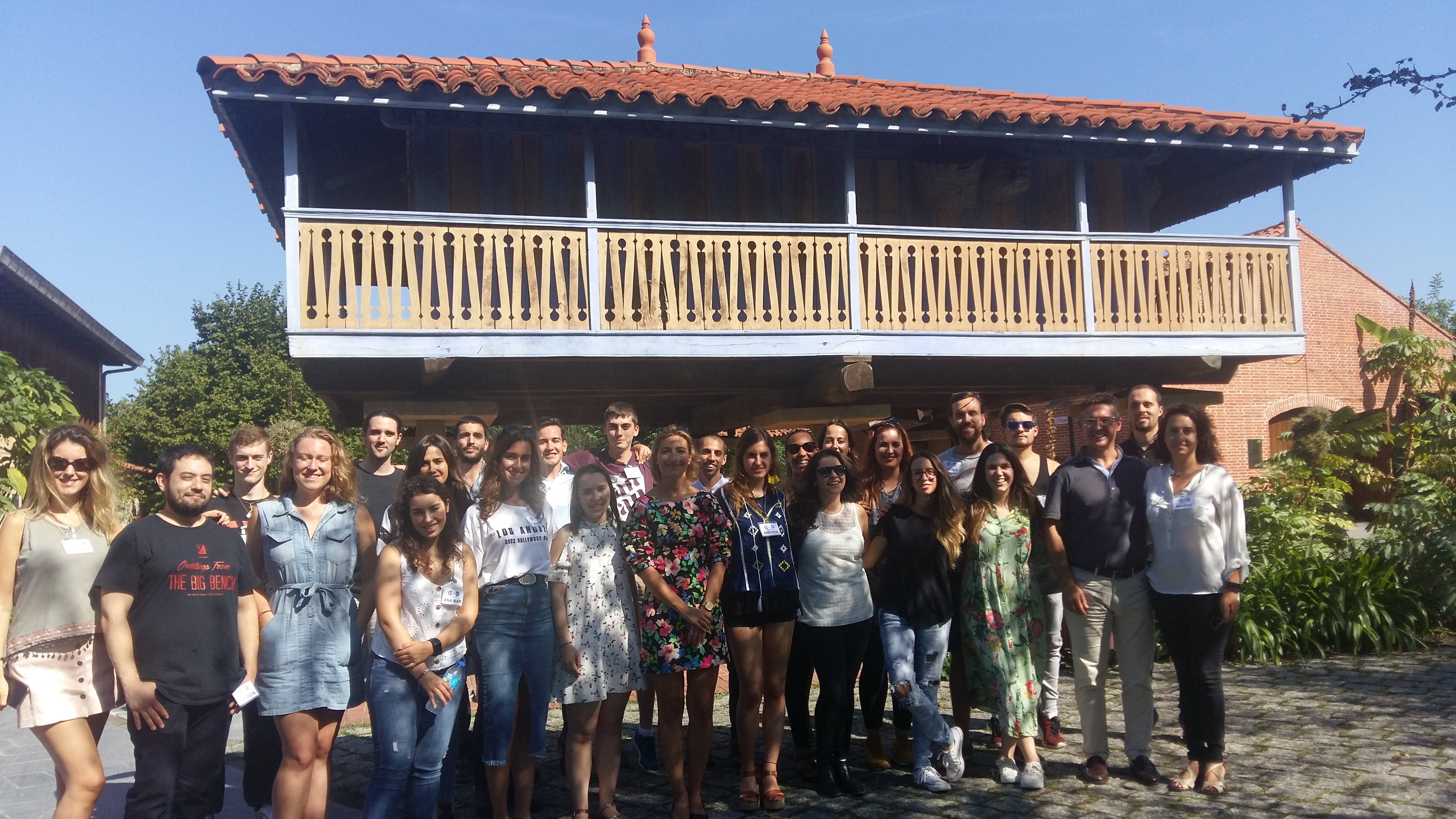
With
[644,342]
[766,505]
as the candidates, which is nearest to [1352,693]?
[766,505]

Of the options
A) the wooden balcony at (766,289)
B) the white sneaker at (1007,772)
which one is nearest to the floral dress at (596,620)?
the white sneaker at (1007,772)

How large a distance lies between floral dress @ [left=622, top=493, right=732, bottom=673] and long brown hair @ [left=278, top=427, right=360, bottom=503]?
113 centimetres

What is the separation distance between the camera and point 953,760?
195 inches

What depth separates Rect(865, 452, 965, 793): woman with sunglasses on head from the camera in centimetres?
489

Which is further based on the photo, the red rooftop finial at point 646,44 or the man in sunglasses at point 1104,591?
the red rooftop finial at point 646,44

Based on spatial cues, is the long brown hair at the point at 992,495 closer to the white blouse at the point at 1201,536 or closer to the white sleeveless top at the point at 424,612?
the white blouse at the point at 1201,536

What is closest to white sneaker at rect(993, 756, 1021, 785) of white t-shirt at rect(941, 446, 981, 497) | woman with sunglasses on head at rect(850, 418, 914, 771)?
woman with sunglasses on head at rect(850, 418, 914, 771)

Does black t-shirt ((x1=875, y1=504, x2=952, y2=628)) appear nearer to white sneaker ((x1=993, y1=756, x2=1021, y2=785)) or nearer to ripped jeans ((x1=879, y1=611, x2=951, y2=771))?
ripped jeans ((x1=879, y1=611, x2=951, y2=771))

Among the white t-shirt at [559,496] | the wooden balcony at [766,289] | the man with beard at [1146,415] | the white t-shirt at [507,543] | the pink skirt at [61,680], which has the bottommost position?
the pink skirt at [61,680]

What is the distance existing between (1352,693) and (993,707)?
10.8 ft

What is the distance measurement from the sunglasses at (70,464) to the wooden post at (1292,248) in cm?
931

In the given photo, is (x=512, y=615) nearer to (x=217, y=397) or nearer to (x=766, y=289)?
(x=766, y=289)

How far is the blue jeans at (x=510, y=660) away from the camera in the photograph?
13.9 feet

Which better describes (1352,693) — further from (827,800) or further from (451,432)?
(451,432)
